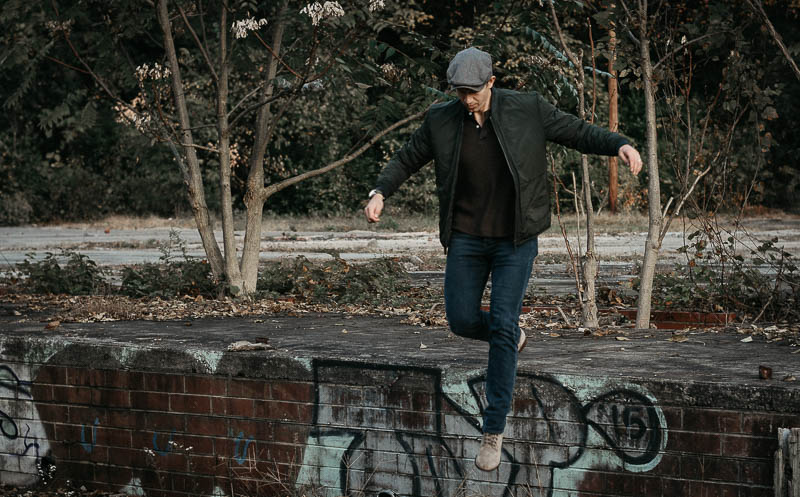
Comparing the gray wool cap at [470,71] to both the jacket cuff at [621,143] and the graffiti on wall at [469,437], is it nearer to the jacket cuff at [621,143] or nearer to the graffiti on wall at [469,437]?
the jacket cuff at [621,143]

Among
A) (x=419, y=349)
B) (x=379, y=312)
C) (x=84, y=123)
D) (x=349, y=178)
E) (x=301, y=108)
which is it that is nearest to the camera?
(x=419, y=349)

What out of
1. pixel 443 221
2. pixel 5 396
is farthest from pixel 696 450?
pixel 5 396

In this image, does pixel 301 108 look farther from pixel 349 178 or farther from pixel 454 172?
pixel 454 172

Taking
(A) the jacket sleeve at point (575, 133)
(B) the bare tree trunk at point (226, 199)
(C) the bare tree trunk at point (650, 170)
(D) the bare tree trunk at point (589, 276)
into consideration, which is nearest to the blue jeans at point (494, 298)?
(A) the jacket sleeve at point (575, 133)

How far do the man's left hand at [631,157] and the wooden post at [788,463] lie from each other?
4.37ft

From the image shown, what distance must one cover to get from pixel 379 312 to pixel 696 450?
3782mm

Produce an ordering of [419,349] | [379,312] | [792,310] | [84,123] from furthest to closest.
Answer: [84,123] → [379,312] → [792,310] → [419,349]

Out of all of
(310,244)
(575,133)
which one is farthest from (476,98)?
(310,244)

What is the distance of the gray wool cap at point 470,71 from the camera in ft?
12.7

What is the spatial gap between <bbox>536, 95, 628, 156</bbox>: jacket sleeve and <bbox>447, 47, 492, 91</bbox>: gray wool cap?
372 millimetres

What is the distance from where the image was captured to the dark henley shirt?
13.2ft

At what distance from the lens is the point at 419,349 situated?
527 centimetres

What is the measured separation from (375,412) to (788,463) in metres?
2.04

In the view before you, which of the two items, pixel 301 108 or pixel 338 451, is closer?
pixel 338 451
